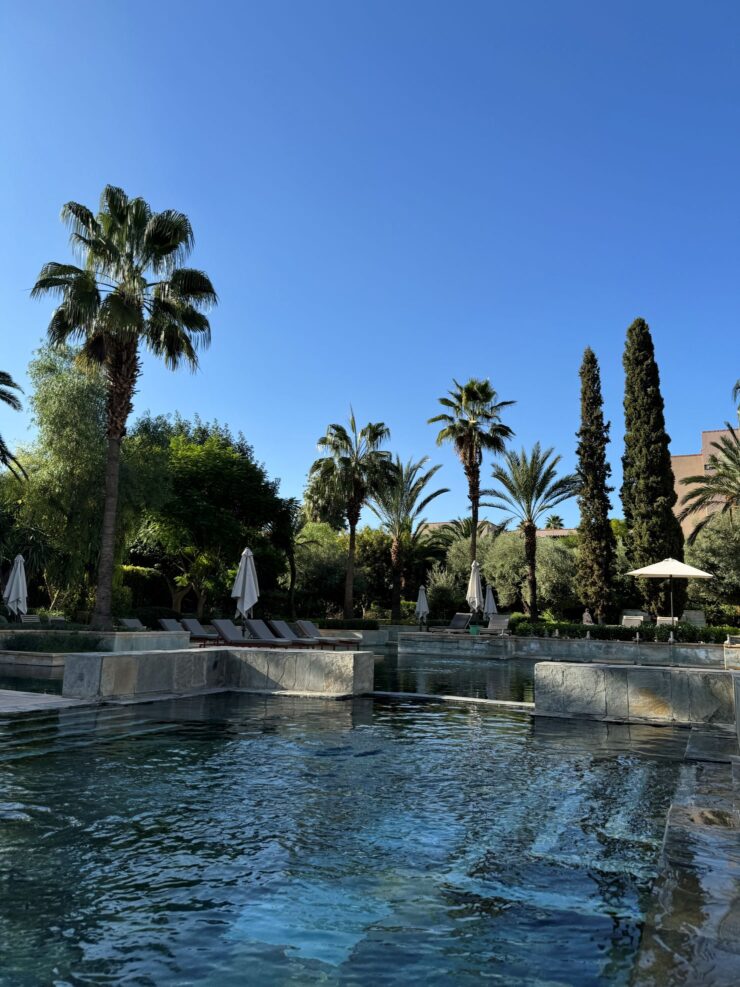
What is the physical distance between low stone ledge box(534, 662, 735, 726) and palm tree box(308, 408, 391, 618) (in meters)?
27.4

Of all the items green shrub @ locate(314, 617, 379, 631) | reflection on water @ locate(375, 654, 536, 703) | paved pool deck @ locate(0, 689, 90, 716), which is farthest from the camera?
green shrub @ locate(314, 617, 379, 631)

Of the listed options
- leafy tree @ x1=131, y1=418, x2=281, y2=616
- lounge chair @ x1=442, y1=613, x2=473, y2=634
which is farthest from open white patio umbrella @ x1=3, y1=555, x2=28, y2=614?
lounge chair @ x1=442, y1=613, x2=473, y2=634

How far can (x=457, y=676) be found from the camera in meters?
18.4

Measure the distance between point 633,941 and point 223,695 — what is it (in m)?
9.85

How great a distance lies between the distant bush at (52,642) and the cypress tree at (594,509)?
24.2 metres

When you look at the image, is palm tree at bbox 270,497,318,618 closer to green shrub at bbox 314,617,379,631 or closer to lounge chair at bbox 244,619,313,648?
green shrub at bbox 314,617,379,631

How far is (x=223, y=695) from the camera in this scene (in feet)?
40.9

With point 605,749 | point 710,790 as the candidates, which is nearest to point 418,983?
point 710,790

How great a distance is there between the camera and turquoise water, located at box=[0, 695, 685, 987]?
10.6 ft

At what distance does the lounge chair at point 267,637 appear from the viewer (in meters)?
21.4

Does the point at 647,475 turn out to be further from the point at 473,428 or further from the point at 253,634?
the point at 253,634

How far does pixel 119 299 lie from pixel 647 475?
23849 mm

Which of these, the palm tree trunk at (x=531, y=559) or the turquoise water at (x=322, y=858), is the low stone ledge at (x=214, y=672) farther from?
the palm tree trunk at (x=531, y=559)

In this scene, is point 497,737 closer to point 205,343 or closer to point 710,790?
point 710,790
